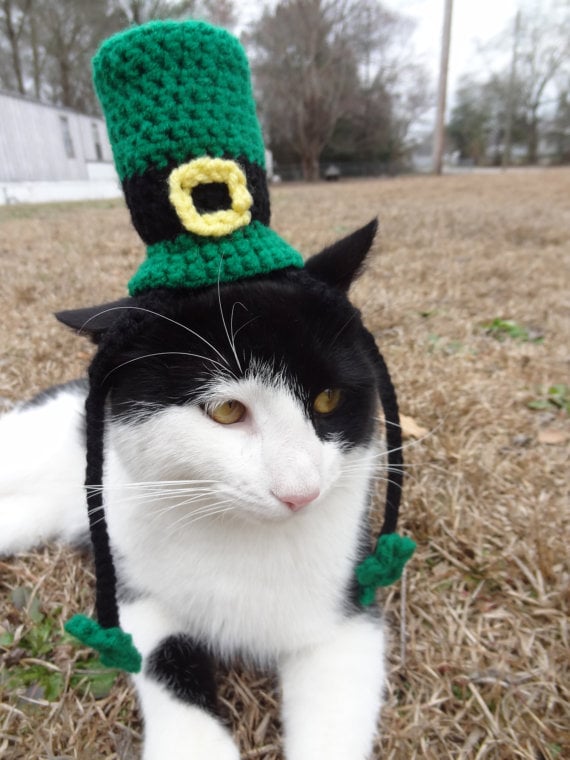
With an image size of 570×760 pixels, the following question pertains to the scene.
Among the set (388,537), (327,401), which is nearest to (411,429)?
(388,537)

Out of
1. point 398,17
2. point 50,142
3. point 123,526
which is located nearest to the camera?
point 123,526

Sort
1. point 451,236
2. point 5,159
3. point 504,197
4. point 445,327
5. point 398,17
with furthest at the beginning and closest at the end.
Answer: point 398,17 → point 5,159 → point 504,197 → point 451,236 → point 445,327

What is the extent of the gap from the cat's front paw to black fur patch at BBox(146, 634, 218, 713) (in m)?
0.04

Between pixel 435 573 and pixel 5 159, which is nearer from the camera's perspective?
pixel 435 573

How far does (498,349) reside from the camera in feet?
7.98

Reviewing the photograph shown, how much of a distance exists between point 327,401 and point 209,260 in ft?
1.08

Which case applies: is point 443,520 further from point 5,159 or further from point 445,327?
point 5,159

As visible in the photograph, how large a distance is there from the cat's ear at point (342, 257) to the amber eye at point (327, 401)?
21 cm

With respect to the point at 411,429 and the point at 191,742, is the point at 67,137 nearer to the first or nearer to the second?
the point at 411,429

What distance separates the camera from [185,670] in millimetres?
1022

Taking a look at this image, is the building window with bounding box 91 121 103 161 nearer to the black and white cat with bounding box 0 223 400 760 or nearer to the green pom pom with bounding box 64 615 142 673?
the black and white cat with bounding box 0 223 400 760

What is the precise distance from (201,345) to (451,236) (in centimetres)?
470

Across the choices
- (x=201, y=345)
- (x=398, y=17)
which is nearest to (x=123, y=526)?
(x=201, y=345)

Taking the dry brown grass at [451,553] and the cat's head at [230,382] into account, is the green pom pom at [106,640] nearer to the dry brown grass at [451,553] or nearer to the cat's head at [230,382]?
the dry brown grass at [451,553]
